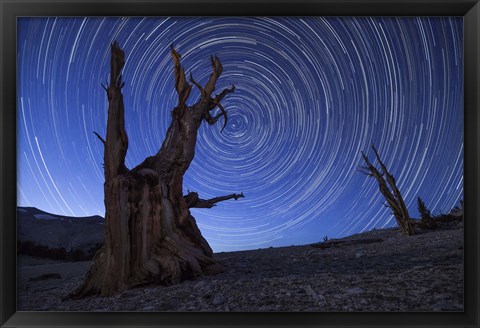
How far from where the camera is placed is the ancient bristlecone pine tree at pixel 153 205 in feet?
9.43

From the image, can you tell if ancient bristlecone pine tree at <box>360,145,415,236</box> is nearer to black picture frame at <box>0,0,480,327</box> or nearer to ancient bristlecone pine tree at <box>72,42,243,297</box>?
black picture frame at <box>0,0,480,327</box>

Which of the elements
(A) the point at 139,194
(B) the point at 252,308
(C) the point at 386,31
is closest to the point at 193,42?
(A) the point at 139,194

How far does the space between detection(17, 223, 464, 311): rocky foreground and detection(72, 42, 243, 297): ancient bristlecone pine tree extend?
0.37 ft

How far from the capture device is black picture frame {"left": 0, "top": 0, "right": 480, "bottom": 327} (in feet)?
9.30

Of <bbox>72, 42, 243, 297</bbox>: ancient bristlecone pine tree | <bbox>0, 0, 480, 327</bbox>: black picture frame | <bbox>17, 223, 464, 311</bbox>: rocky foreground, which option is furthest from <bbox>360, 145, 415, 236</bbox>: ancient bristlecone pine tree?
<bbox>72, 42, 243, 297</bbox>: ancient bristlecone pine tree

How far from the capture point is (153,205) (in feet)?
9.65

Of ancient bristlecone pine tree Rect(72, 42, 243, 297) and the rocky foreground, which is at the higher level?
ancient bristlecone pine tree Rect(72, 42, 243, 297)
